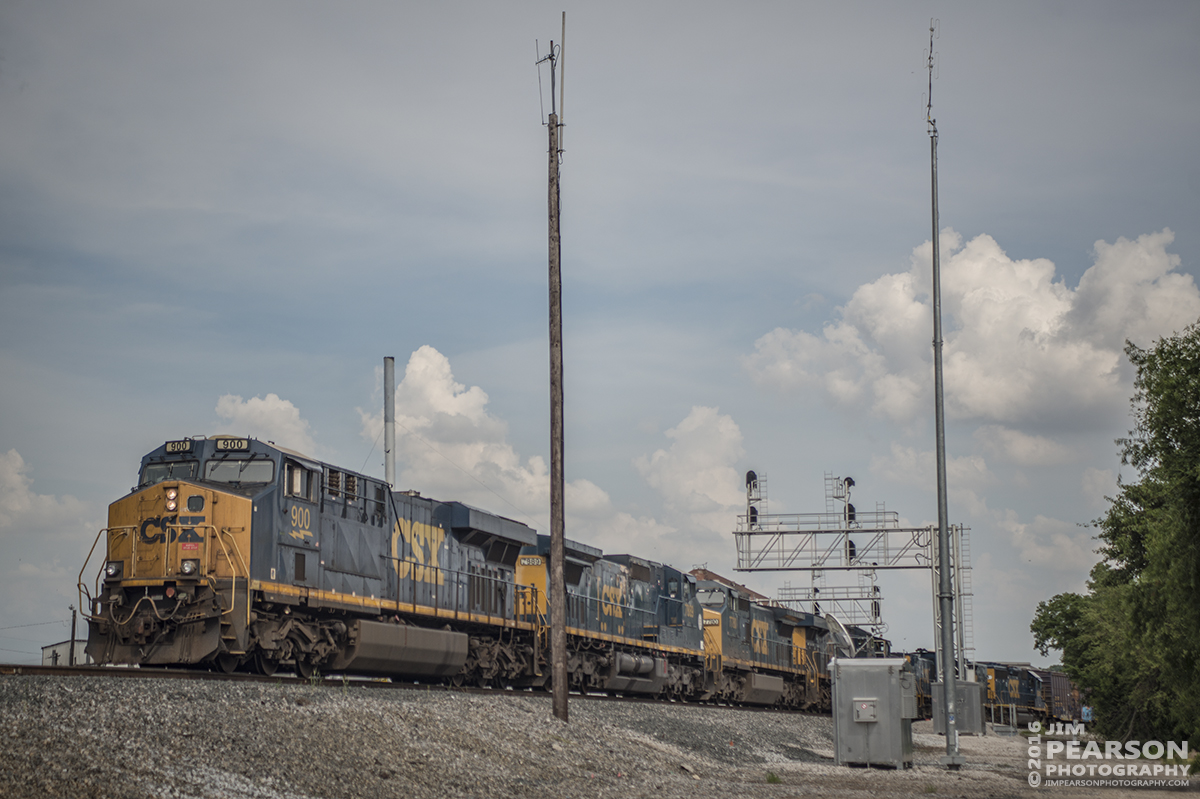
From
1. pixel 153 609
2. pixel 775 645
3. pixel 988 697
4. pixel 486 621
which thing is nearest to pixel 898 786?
pixel 486 621

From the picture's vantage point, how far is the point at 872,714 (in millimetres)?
19688

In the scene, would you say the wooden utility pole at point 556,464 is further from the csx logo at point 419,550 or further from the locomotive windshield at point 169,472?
the locomotive windshield at point 169,472

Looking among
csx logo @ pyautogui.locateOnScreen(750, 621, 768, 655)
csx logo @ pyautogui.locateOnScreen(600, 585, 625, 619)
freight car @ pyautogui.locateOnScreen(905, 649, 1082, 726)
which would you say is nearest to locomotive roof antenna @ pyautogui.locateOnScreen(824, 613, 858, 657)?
freight car @ pyautogui.locateOnScreen(905, 649, 1082, 726)

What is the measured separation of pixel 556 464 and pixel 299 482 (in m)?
4.49

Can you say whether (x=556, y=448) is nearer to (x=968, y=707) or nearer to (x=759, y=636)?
(x=968, y=707)

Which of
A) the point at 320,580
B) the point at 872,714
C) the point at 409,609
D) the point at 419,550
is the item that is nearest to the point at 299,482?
the point at 320,580

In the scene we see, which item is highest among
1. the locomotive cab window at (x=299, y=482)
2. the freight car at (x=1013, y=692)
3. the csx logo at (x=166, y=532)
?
the locomotive cab window at (x=299, y=482)

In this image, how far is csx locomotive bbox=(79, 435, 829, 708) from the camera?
15.1 m

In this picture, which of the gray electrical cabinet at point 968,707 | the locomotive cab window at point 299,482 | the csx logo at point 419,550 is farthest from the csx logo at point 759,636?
the locomotive cab window at point 299,482

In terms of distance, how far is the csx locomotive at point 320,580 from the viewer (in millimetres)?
15070

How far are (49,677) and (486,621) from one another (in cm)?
1090

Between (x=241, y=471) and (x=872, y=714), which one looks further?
(x=872, y=714)

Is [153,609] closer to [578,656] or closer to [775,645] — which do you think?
[578,656]

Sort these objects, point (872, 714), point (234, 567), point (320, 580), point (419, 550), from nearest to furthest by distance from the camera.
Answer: point (234, 567) → point (320, 580) → point (872, 714) → point (419, 550)
